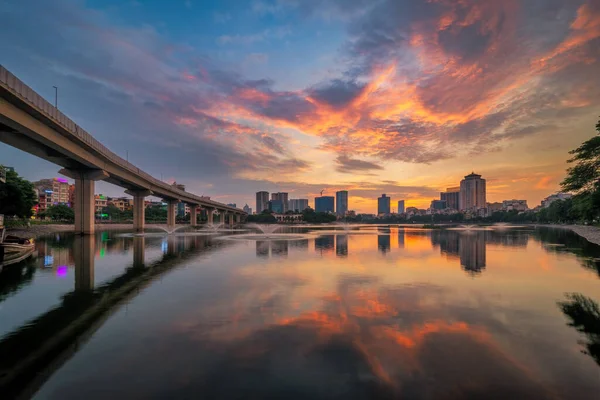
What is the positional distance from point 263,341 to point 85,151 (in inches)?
1930

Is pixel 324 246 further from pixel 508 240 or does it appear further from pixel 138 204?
pixel 138 204

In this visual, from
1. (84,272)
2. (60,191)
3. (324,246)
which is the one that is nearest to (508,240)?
(324,246)

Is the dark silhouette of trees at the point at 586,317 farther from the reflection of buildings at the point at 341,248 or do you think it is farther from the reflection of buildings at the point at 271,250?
the reflection of buildings at the point at 271,250

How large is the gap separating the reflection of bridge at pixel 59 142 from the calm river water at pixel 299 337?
62.8 feet

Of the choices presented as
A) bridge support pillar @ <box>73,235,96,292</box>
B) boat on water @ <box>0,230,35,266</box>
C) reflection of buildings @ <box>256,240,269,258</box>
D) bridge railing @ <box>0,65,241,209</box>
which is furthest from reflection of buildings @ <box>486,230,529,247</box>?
→ bridge railing @ <box>0,65,241,209</box>

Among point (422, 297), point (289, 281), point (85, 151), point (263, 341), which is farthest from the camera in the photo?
point (85, 151)

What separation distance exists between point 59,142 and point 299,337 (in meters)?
42.9

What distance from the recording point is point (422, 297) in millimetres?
13805

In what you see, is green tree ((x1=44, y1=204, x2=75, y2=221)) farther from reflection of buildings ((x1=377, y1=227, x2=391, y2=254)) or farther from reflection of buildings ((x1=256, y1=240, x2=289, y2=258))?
reflection of buildings ((x1=377, y1=227, x2=391, y2=254))

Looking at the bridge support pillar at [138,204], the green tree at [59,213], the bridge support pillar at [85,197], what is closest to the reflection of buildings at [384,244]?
the bridge support pillar at [85,197]

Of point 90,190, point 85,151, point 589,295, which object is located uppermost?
point 85,151

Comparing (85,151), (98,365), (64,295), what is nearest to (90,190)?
(85,151)

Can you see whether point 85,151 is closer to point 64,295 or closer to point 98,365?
point 64,295

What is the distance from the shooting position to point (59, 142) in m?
38.8
